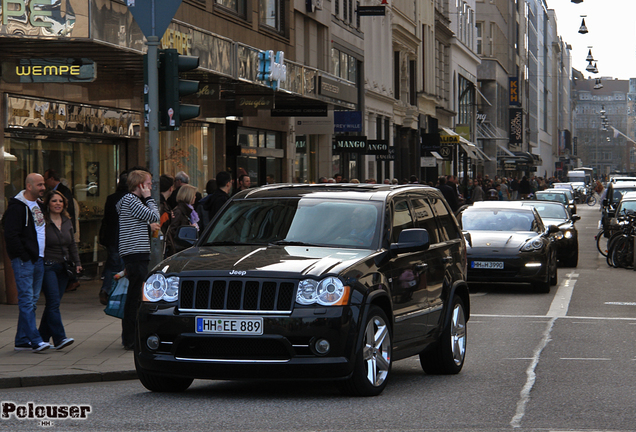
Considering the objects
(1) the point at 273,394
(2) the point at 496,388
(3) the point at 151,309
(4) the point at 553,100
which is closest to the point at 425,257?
(2) the point at 496,388

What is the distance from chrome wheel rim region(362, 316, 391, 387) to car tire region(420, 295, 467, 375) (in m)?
1.17

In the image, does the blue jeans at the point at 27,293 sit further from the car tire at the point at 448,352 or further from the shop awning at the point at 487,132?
the shop awning at the point at 487,132

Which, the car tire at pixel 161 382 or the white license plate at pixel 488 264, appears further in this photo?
the white license plate at pixel 488 264

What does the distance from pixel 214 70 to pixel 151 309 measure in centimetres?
1047

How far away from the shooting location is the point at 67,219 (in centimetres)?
1083

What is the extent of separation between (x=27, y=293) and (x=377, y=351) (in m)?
3.98

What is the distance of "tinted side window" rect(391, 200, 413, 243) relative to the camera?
8844 mm

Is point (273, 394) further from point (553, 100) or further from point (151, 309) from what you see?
point (553, 100)

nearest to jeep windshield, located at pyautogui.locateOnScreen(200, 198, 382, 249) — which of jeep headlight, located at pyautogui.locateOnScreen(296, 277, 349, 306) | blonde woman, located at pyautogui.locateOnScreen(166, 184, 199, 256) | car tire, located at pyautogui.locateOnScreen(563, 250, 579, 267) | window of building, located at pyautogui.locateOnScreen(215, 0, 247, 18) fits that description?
jeep headlight, located at pyautogui.locateOnScreen(296, 277, 349, 306)

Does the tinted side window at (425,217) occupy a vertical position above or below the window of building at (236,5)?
below

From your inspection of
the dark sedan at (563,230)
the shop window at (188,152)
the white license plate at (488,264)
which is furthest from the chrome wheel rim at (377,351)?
the dark sedan at (563,230)

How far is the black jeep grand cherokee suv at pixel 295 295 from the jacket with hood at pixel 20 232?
6.59 ft

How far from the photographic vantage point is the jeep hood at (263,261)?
25.0 feet

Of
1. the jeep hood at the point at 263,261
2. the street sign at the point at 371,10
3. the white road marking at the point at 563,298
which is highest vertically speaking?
the street sign at the point at 371,10
